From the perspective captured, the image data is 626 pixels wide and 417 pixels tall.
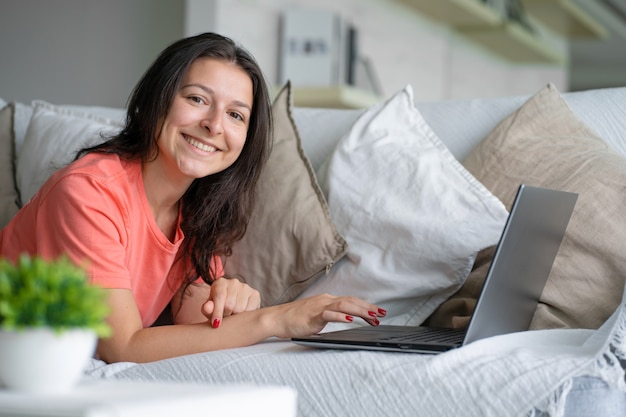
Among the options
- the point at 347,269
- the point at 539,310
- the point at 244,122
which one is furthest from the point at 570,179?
the point at 244,122

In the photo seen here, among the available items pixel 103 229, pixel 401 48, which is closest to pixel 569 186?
pixel 103 229

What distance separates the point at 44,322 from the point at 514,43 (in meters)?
5.61

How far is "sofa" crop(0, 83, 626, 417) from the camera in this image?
1.23 meters

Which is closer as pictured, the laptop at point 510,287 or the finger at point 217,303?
the laptop at point 510,287

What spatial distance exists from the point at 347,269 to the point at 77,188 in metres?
0.55

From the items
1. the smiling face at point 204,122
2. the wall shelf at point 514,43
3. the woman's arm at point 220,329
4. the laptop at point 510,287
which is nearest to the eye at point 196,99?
the smiling face at point 204,122

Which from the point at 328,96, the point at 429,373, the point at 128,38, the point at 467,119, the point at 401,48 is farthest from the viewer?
the point at 401,48

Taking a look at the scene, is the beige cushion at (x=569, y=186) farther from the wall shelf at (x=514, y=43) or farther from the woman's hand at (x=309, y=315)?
the wall shelf at (x=514, y=43)

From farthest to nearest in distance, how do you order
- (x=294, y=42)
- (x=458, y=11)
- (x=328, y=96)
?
(x=458, y=11), (x=294, y=42), (x=328, y=96)

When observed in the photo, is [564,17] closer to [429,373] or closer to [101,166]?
[101,166]

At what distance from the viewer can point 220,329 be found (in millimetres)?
1429

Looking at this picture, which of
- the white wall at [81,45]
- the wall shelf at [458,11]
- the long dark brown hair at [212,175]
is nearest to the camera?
the long dark brown hair at [212,175]

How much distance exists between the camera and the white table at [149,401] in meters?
0.62

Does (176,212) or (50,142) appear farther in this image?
(50,142)
